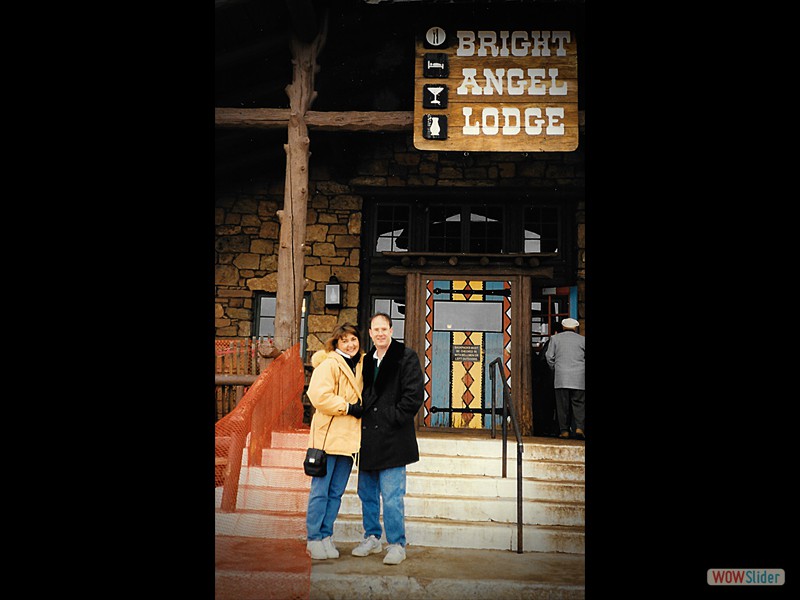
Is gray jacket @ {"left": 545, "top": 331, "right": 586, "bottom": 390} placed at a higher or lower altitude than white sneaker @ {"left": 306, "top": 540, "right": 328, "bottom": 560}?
higher

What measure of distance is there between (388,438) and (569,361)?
3133 mm

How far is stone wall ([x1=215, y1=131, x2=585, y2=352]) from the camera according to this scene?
8.58 meters

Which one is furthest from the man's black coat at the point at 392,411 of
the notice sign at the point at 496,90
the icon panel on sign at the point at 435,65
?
the icon panel on sign at the point at 435,65

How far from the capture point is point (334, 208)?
8711 millimetres

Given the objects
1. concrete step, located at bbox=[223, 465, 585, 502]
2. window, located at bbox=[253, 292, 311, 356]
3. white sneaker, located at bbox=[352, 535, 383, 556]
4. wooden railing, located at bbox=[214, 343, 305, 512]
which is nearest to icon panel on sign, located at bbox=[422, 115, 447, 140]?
wooden railing, located at bbox=[214, 343, 305, 512]

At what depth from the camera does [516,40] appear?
248 inches

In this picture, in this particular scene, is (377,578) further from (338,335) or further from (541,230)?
(541,230)

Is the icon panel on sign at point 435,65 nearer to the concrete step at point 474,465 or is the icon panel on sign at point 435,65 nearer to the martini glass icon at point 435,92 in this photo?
the martini glass icon at point 435,92

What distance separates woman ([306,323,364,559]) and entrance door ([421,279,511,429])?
4.09 metres

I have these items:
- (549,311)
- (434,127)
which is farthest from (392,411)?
(549,311)

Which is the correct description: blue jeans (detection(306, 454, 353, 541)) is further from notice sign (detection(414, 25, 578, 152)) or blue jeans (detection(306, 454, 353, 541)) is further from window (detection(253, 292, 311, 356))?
window (detection(253, 292, 311, 356))

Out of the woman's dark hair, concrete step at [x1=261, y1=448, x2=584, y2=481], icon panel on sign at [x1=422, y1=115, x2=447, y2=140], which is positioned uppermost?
icon panel on sign at [x1=422, y1=115, x2=447, y2=140]
